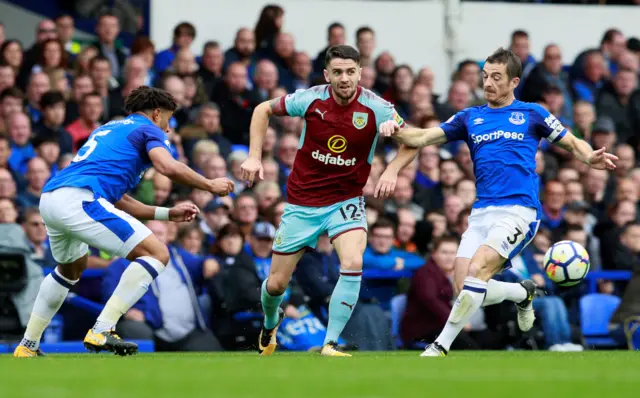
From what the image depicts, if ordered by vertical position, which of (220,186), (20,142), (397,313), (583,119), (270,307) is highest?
(583,119)

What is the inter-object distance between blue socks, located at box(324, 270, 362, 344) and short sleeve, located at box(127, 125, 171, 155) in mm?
1815

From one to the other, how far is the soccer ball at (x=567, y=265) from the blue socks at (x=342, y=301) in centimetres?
194

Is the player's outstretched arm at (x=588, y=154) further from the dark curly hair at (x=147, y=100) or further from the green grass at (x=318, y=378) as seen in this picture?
the dark curly hair at (x=147, y=100)

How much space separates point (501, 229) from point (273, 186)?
199 inches

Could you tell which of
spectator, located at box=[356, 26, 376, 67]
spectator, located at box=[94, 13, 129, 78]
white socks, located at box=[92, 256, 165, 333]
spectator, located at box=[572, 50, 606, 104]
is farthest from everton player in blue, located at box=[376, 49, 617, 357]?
spectator, located at box=[572, 50, 606, 104]

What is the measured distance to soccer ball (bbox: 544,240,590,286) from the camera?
11.5m

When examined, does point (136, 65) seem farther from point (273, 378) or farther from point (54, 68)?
point (273, 378)

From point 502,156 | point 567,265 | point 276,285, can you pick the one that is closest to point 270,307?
point 276,285

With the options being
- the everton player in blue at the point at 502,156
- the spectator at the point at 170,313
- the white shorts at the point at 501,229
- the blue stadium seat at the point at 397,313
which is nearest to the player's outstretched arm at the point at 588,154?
the everton player in blue at the point at 502,156

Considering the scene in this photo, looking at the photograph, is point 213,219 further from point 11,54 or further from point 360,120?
point 360,120

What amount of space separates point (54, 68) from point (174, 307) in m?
3.79

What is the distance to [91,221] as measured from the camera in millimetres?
10133

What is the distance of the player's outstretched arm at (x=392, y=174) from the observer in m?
10.4

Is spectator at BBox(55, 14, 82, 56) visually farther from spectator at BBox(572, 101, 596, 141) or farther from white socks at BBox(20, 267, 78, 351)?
spectator at BBox(572, 101, 596, 141)
